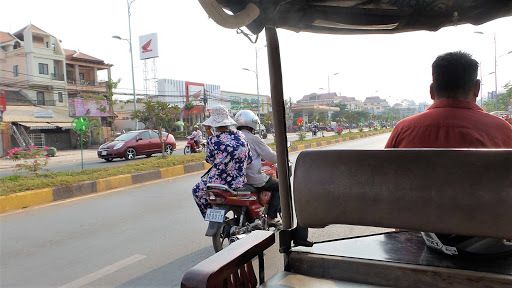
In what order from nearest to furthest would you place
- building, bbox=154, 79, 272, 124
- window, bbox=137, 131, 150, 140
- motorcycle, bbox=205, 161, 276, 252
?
motorcycle, bbox=205, 161, 276, 252 → window, bbox=137, 131, 150, 140 → building, bbox=154, 79, 272, 124

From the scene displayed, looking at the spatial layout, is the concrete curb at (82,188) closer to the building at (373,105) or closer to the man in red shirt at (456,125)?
the man in red shirt at (456,125)

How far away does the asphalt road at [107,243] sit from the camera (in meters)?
3.19

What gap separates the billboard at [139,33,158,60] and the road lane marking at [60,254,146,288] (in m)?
34.8

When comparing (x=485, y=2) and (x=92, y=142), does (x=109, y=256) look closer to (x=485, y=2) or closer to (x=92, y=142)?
(x=485, y=2)

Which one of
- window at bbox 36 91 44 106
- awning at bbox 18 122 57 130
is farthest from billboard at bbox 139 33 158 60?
awning at bbox 18 122 57 130

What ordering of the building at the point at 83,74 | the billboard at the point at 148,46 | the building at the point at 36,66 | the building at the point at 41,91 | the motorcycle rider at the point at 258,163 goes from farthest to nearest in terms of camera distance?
the billboard at the point at 148,46, the building at the point at 83,74, the building at the point at 36,66, the building at the point at 41,91, the motorcycle rider at the point at 258,163

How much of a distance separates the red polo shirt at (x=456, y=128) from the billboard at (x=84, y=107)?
32063mm

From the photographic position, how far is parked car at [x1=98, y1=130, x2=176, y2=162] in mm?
14906

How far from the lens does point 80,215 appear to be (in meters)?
5.52

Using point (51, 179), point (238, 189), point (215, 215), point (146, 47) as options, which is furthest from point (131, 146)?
point (146, 47)

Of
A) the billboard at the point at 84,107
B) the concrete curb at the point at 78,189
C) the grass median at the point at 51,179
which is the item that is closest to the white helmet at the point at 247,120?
the concrete curb at the point at 78,189

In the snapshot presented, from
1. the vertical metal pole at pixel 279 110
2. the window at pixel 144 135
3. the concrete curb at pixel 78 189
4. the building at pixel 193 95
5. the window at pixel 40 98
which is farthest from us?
the building at pixel 193 95

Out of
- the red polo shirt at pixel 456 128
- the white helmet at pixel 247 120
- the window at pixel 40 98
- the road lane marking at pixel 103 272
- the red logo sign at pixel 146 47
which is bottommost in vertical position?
the road lane marking at pixel 103 272

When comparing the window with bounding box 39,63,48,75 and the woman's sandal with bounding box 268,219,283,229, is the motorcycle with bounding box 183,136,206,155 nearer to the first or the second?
the woman's sandal with bounding box 268,219,283,229
